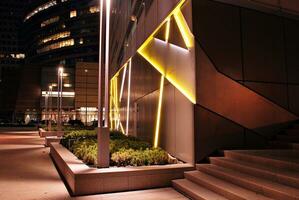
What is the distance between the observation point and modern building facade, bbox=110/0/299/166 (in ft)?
30.3

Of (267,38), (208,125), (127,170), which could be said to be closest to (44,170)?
(127,170)

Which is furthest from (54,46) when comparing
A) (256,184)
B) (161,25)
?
(256,184)

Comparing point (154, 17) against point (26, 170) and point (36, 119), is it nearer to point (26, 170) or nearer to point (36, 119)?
point (26, 170)

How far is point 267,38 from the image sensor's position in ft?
34.3

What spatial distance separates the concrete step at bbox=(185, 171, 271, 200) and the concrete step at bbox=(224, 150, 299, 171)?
1143mm

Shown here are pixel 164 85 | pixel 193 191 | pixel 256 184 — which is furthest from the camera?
pixel 164 85

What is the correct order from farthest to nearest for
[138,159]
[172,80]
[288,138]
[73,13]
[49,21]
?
[49,21], [73,13], [172,80], [288,138], [138,159]

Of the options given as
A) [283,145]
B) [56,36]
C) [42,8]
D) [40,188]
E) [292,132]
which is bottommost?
[40,188]

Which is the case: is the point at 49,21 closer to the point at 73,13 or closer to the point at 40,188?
the point at 73,13

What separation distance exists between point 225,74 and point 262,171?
400 centimetres

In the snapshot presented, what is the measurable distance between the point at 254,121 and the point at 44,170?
27.5 ft

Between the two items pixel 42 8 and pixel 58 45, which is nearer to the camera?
pixel 58 45

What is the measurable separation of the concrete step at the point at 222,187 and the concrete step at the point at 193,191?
0.12 metres

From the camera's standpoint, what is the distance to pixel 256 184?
239 inches
